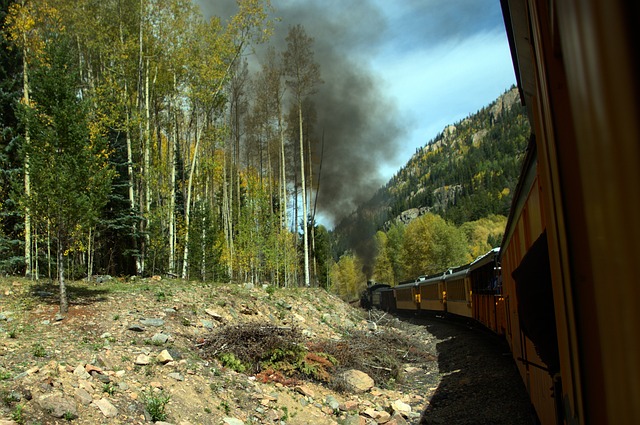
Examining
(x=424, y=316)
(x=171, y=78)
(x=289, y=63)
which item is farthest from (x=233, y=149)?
(x=424, y=316)

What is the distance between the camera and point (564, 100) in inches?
52.1

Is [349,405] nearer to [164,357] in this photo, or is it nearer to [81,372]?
[164,357]

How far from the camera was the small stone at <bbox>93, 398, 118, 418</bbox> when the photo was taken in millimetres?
6694

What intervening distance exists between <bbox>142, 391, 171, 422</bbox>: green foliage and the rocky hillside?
0.08 ft

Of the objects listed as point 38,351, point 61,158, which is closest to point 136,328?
point 38,351

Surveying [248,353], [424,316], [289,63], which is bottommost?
[424,316]

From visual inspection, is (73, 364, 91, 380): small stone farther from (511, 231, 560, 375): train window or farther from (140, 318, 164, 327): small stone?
(511, 231, 560, 375): train window

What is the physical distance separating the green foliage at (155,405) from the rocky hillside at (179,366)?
25 millimetres

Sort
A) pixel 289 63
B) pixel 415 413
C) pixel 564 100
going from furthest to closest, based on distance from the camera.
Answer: pixel 289 63
pixel 415 413
pixel 564 100

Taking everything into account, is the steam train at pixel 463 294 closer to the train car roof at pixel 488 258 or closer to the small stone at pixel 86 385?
the train car roof at pixel 488 258

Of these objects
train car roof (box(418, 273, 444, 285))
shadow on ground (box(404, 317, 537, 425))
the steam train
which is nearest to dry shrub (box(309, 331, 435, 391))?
shadow on ground (box(404, 317, 537, 425))

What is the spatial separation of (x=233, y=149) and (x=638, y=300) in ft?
109

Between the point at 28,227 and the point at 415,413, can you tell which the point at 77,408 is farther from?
the point at 28,227

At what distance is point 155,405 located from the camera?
7.11 meters
